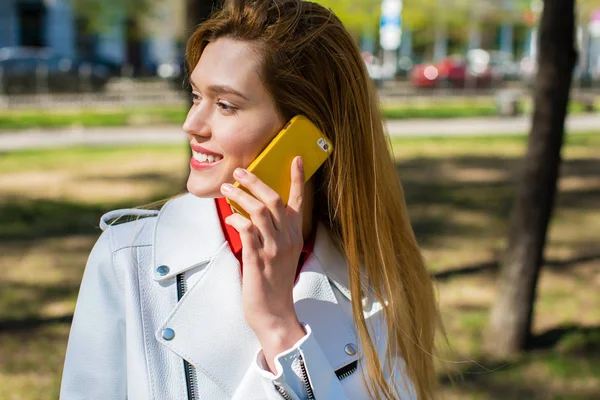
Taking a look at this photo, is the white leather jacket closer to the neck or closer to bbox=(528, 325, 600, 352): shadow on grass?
the neck

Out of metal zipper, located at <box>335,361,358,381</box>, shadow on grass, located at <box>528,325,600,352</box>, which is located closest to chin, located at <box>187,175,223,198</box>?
metal zipper, located at <box>335,361,358,381</box>

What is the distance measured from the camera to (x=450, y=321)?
531 centimetres

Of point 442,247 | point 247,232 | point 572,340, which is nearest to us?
point 247,232

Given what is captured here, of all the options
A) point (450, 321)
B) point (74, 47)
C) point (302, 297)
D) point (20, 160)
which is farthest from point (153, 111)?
point (74, 47)

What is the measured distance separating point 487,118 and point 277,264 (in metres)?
18.7

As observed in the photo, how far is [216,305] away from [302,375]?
0.26 meters

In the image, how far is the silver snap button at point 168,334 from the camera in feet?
5.16

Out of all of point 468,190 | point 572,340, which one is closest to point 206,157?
point 572,340

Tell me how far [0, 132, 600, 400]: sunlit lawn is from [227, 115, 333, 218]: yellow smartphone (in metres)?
0.84

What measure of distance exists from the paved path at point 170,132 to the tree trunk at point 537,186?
9254 mm

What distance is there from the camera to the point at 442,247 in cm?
713

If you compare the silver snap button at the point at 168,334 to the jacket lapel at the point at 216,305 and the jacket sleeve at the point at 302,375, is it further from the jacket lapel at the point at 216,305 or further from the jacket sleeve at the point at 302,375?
the jacket sleeve at the point at 302,375

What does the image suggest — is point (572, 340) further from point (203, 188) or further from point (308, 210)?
point (203, 188)

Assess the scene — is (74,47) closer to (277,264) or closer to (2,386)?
(2,386)
